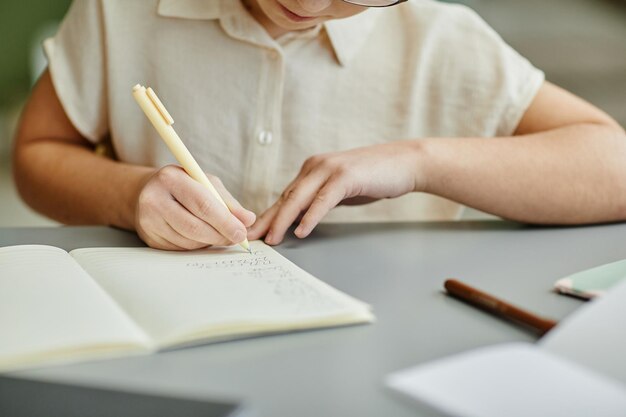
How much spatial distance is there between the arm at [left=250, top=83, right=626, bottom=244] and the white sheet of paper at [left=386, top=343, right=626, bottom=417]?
1.21 feet

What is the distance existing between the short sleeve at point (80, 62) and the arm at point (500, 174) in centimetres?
40

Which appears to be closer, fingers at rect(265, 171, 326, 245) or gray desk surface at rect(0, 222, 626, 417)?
gray desk surface at rect(0, 222, 626, 417)

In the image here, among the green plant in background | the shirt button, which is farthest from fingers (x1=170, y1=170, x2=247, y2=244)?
the green plant in background

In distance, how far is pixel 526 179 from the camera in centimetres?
92

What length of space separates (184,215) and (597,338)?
1.25 ft

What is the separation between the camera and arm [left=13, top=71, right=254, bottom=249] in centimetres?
71

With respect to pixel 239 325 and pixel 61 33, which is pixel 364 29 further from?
pixel 239 325

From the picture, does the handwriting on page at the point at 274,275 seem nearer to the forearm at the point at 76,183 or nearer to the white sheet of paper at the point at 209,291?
the white sheet of paper at the point at 209,291

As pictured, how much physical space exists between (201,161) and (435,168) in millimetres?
355

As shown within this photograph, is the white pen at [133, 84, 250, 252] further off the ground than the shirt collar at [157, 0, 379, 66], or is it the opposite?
the shirt collar at [157, 0, 379, 66]

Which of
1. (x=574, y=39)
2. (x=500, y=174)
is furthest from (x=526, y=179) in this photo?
(x=574, y=39)

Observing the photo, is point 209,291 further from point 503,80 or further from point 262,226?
point 503,80

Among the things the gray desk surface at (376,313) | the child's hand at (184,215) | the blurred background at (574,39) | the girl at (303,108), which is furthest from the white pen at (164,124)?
the blurred background at (574,39)

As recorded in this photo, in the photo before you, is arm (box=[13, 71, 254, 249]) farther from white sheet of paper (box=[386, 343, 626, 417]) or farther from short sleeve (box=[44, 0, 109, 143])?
white sheet of paper (box=[386, 343, 626, 417])
